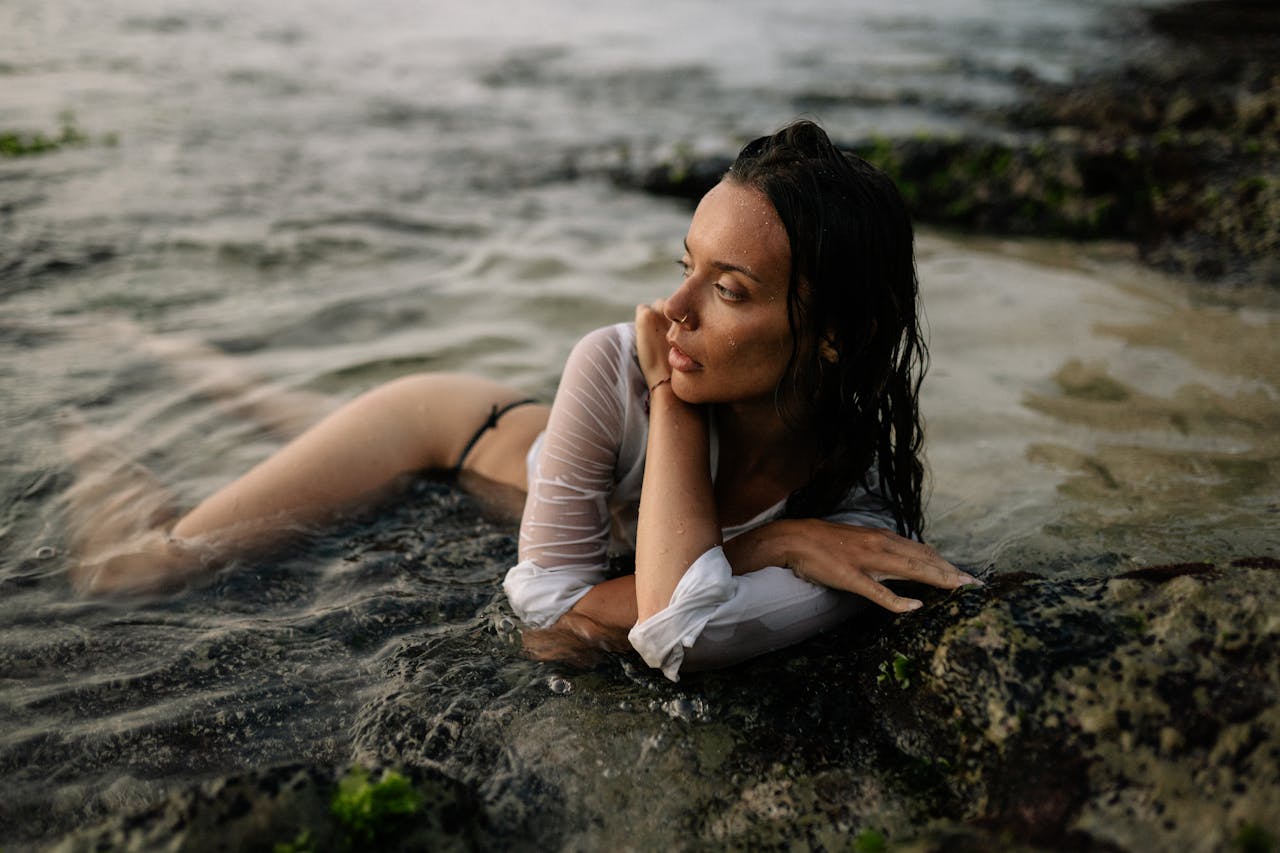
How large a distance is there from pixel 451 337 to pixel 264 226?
8.09ft

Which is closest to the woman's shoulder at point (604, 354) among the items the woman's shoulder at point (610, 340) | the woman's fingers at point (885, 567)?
the woman's shoulder at point (610, 340)

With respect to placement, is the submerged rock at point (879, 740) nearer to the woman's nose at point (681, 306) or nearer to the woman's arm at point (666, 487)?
the woman's arm at point (666, 487)

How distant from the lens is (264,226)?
772 cm

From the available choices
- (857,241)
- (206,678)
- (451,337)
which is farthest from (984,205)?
(206,678)

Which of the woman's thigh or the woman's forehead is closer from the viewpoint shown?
the woman's forehead

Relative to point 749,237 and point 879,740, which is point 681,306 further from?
point 879,740

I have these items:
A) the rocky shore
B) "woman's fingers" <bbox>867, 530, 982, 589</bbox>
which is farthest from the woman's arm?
the rocky shore

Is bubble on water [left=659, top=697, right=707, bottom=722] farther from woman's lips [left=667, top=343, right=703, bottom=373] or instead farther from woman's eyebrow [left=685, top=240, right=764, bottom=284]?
woman's eyebrow [left=685, top=240, right=764, bottom=284]

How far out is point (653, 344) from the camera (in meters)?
3.29

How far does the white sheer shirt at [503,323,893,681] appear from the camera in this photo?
10.3 feet

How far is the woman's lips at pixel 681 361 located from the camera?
309cm

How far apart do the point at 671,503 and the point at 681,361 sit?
1.43 ft

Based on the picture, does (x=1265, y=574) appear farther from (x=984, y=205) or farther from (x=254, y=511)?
(x=984, y=205)

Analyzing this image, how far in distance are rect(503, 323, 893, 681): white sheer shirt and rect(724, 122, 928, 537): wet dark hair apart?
1.33 ft
